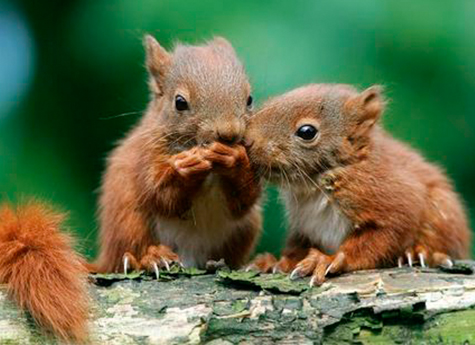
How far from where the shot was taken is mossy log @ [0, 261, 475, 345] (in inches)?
119

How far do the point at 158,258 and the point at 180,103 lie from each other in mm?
652

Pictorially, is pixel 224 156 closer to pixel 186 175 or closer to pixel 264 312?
pixel 186 175

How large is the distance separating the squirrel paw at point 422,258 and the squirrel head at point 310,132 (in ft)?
1.52

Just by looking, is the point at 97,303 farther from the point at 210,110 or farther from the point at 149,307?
the point at 210,110

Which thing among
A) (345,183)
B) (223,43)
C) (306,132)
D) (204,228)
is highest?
(223,43)

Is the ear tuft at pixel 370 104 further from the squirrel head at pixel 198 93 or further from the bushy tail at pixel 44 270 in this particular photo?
the bushy tail at pixel 44 270

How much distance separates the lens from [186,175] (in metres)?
3.69

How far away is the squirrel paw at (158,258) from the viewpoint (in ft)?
12.0

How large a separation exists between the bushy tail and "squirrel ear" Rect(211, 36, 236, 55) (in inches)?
47.4

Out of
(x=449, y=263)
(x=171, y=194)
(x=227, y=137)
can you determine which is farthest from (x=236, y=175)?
(x=449, y=263)

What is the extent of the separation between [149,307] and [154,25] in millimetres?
1776

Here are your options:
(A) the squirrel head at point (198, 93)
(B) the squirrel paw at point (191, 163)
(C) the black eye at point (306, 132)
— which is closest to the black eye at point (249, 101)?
(A) the squirrel head at point (198, 93)

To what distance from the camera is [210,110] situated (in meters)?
3.68

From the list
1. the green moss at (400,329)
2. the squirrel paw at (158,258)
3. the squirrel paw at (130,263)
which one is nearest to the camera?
the green moss at (400,329)
